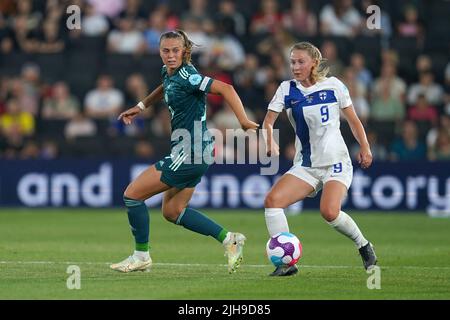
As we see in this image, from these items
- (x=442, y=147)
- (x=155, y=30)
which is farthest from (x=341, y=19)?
(x=442, y=147)

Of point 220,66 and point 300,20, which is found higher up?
point 300,20

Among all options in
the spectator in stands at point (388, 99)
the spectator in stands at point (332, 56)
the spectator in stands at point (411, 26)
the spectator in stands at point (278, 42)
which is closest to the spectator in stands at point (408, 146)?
A: the spectator in stands at point (388, 99)

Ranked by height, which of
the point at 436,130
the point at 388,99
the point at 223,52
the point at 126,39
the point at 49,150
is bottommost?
the point at 49,150

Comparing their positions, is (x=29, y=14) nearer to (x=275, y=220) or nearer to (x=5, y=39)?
(x=5, y=39)

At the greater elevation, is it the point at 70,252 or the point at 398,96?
the point at 398,96

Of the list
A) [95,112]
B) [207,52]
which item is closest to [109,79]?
[95,112]

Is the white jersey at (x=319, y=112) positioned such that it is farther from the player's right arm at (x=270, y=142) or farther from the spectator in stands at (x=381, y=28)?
the spectator in stands at (x=381, y=28)

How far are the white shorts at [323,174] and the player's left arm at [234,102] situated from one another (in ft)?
2.99

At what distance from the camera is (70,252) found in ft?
42.7

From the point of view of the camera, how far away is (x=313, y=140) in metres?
10.7

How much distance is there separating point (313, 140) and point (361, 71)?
34.7ft

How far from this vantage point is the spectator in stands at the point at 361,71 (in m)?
20.8

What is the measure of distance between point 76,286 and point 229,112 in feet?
36.7

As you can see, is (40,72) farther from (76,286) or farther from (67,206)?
(76,286)
